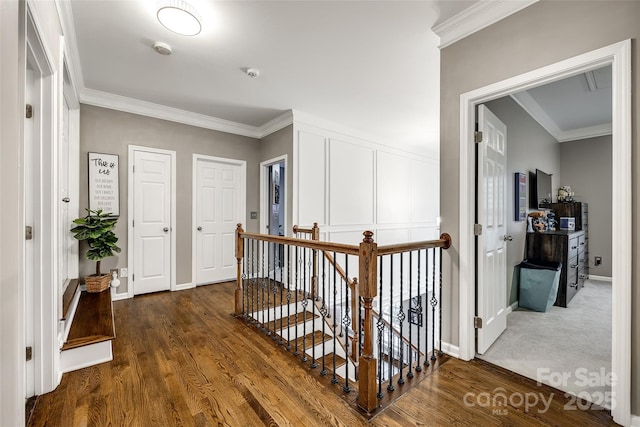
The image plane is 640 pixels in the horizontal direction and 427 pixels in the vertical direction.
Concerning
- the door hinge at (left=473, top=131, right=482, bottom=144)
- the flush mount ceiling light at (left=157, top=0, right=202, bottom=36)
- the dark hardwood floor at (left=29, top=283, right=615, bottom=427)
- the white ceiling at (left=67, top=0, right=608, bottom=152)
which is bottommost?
the dark hardwood floor at (left=29, top=283, right=615, bottom=427)

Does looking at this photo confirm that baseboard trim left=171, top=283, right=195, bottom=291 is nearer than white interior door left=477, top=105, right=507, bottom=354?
No

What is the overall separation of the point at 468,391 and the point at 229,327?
2.05 meters

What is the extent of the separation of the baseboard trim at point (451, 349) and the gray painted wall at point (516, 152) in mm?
1442

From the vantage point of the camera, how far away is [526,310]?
10.7ft

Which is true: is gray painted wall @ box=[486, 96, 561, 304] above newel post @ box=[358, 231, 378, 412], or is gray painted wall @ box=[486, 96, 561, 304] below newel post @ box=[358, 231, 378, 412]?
above

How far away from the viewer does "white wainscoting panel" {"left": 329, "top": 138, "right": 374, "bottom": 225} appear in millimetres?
4590

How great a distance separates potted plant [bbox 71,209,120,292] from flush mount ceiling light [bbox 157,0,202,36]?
7.37 ft

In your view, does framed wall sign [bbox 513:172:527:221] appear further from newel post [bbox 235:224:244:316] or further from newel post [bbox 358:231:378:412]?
newel post [bbox 235:224:244:316]

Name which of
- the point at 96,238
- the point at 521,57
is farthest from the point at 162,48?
the point at 521,57

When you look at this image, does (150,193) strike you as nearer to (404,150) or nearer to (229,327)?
(229,327)

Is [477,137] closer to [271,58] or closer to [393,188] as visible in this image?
[271,58]

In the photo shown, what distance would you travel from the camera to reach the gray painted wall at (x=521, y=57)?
1.45 meters

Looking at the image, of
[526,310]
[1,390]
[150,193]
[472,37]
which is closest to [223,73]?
[150,193]

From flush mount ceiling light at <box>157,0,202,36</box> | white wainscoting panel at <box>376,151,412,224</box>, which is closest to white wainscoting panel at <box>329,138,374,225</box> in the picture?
white wainscoting panel at <box>376,151,412,224</box>
